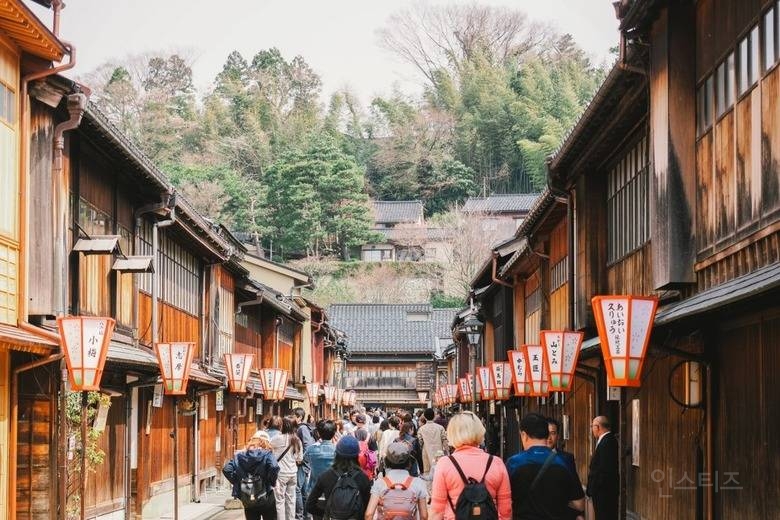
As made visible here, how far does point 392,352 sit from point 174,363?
6429 centimetres

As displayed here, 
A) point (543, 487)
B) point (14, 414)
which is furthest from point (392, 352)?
point (543, 487)

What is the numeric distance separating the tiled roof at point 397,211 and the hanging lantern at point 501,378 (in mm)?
64491

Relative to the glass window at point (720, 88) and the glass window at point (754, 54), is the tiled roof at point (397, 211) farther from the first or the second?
the glass window at point (754, 54)

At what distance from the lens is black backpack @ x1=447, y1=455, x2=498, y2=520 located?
9.17 m

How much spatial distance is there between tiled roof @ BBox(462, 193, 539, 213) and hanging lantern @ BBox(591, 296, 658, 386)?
7879cm

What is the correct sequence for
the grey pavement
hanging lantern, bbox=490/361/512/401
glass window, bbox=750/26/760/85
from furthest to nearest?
hanging lantern, bbox=490/361/512/401, the grey pavement, glass window, bbox=750/26/760/85

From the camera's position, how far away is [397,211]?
99.4m

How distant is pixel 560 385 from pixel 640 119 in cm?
483

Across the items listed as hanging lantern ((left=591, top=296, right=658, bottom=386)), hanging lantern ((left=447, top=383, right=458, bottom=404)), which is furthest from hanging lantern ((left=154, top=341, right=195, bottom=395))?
hanging lantern ((left=447, top=383, right=458, bottom=404))

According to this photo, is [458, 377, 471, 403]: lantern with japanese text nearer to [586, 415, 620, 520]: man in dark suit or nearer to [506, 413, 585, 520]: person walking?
[586, 415, 620, 520]: man in dark suit

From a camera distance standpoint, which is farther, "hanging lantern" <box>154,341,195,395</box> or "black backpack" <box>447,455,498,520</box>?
"hanging lantern" <box>154,341,195,395</box>

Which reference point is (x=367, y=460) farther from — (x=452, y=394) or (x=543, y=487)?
(x=452, y=394)

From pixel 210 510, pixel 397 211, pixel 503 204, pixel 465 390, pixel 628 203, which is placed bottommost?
pixel 210 510

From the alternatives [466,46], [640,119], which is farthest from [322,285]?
[640,119]
